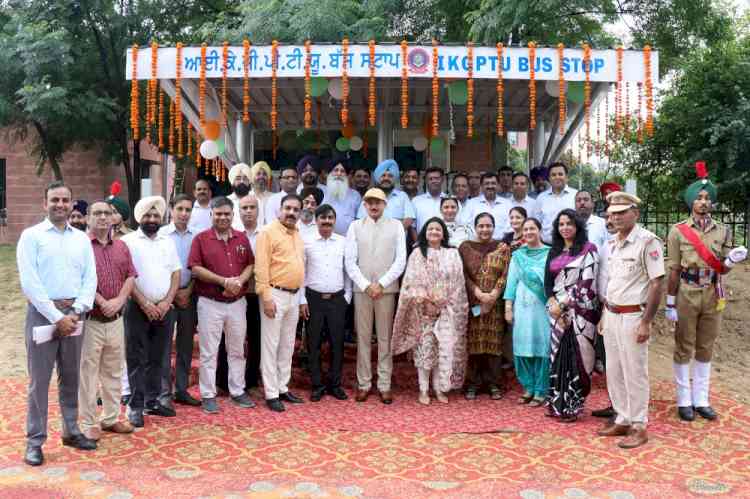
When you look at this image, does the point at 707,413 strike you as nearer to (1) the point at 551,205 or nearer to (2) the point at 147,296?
(1) the point at 551,205

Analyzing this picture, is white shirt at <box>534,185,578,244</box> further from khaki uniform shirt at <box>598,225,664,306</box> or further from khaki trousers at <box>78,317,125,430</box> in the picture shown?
khaki trousers at <box>78,317,125,430</box>

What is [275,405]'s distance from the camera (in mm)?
5141

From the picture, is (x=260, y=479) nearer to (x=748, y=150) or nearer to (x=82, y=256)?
(x=82, y=256)

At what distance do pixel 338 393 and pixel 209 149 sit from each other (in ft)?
10.5

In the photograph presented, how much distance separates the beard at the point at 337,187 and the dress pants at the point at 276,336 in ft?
4.76

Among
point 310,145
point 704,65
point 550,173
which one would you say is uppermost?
point 704,65

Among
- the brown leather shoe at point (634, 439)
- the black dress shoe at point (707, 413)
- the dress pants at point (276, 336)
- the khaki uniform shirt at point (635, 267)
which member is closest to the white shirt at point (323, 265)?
the dress pants at point (276, 336)

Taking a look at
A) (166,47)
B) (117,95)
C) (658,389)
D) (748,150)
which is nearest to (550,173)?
(658,389)

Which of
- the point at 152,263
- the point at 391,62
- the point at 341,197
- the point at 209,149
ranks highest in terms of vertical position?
the point at 391,62

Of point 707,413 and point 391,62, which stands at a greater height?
point 391,62

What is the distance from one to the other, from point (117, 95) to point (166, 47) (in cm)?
665

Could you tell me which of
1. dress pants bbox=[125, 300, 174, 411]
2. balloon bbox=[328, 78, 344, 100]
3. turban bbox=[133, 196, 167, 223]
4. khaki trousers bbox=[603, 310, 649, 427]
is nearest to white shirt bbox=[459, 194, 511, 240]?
balloon bbox=[328, 78, 344, 100]

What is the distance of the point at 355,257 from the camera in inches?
215

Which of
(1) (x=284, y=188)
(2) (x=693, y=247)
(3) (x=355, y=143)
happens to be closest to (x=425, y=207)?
(1) (x=284, y=188)
